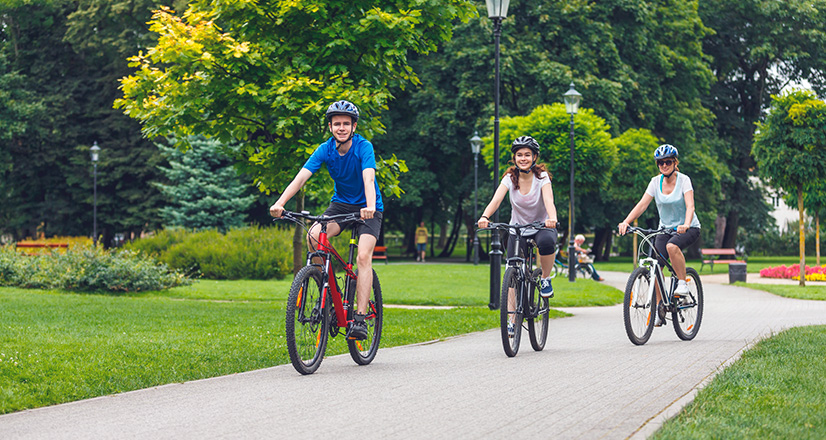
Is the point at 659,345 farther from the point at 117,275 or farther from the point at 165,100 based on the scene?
the point at 117,275

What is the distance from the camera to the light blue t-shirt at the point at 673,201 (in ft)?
30.3

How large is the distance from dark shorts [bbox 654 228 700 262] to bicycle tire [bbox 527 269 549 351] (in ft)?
5.16

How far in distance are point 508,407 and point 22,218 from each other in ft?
131

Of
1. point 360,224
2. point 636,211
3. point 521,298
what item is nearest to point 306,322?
point 360,224

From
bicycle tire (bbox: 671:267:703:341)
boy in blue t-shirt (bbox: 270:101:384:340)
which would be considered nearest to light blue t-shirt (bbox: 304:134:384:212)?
boy in blue t-shirt (bbox: 270:101:384:340)

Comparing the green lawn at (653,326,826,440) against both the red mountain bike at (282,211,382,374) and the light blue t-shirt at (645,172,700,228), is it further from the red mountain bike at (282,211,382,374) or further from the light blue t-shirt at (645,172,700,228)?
the red mountain bike at (282,211,382,374)

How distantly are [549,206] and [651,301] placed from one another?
1787mm

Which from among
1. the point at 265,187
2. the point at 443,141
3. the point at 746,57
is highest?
the point at 746,57

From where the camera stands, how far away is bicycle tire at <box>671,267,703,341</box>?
949cm

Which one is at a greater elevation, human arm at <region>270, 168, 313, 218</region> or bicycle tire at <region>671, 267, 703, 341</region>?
human arm at <region>270, 168, 313, 218</region>

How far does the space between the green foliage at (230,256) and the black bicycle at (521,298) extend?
1589 cm

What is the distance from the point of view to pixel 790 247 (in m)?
53.8

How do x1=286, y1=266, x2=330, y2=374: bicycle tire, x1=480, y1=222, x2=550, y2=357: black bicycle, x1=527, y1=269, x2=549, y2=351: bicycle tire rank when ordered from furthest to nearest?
1. x1=527, y1=269, x2=549, y2=351: bicycle tire
2. x1=480, y1=222, x2=550, y2=357: black bicycle
3. x1=286, y1=266, x2=330, y2=374: bicycle tire

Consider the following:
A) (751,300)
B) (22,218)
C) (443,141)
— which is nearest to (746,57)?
(443,141)
